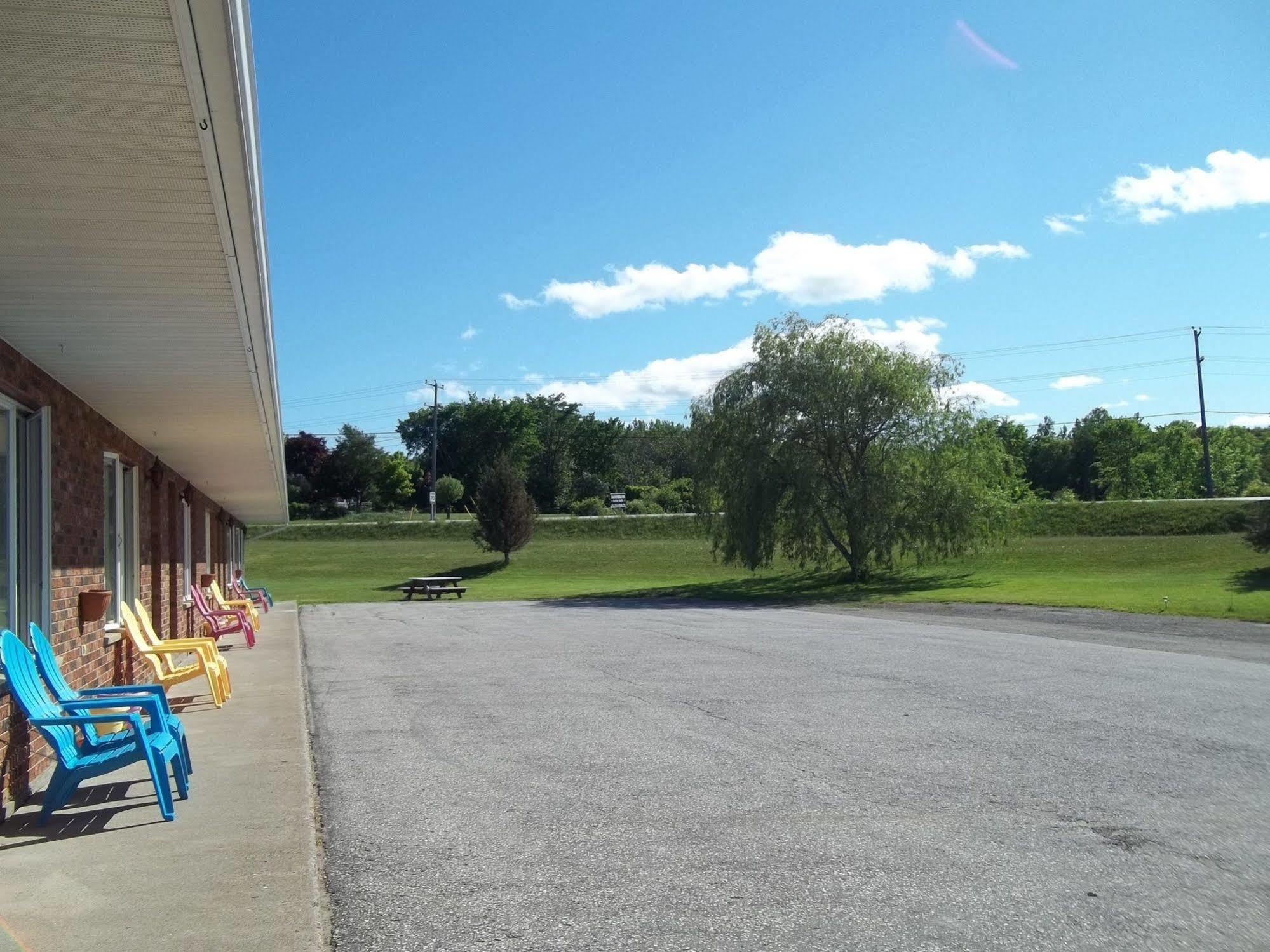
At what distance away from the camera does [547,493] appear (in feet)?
292

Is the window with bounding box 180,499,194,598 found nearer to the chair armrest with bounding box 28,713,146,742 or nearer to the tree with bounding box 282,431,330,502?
the chair armrest with bounding box 28,713,146,742

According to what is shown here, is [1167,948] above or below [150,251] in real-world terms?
below

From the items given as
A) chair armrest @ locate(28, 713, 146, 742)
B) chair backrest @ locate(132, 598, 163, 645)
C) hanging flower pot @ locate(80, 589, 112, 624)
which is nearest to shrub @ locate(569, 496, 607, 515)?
chair backrest @ locate(132, 598, 163, 645)

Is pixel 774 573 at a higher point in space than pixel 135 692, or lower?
lower

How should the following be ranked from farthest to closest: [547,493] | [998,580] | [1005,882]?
[547,493]
[998,580]
[1005,882]

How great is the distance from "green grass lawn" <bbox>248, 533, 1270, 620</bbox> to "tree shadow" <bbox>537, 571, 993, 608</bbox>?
11cm

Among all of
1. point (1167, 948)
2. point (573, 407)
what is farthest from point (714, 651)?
point (573, 407)

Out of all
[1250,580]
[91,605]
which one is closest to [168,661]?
[91,605]

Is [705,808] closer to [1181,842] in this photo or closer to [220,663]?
[1181,842]

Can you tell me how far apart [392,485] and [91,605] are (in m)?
68.4

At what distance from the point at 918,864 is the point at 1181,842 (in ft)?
4.58

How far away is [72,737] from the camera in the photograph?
583 centimetres

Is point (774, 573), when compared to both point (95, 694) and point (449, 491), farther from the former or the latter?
point (449, 491)

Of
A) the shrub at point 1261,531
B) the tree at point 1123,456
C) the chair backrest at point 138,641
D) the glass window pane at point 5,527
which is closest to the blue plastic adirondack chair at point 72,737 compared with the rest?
the glass window pane at point 5,527
